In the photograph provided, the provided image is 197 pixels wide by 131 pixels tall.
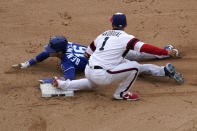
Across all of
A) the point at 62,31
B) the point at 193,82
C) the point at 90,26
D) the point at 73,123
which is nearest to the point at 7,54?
the point at 62,31

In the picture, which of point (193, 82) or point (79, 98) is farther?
point (193, 82)

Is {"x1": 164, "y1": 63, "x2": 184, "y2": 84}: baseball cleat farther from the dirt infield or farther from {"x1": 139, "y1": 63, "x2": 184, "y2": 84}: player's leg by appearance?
the dirt infield

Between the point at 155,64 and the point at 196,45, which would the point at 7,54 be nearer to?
the point at 155,64

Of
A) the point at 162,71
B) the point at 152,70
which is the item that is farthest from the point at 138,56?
the point at 162,71

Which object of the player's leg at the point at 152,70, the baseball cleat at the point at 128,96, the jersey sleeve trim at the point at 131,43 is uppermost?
the jersey sleeve trim at the point at 131,43

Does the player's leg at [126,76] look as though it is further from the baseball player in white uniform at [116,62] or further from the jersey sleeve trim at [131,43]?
the jersey sleeve trim at [131,43]

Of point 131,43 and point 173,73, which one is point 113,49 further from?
point 173,73

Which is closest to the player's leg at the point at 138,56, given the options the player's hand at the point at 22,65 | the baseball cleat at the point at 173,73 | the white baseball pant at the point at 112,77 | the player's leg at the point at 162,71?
the player's leg at the point at 162,71
